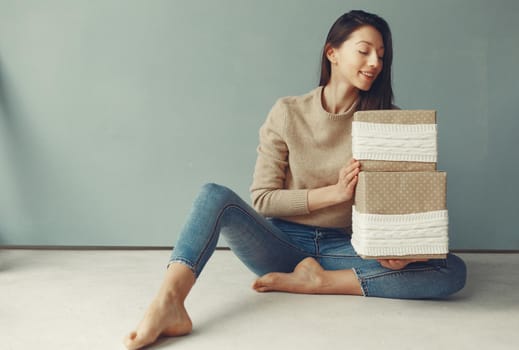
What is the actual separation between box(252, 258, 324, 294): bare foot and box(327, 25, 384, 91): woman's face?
59 cm

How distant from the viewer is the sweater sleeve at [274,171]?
1.85m

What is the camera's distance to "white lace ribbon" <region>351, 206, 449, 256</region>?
156 cm

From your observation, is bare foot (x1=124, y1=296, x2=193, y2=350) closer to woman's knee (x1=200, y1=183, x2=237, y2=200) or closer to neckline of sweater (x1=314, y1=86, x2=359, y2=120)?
woman's knee (x1=200, y1=183, x2=237, y2=200)

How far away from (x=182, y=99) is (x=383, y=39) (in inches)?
40.2

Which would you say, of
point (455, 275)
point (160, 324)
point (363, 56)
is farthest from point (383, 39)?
point (160, 324)

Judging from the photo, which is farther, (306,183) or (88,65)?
(88,65)

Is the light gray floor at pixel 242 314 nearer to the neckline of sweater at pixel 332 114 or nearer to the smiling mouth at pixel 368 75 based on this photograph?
the neckline of sweater at pixel 332 114

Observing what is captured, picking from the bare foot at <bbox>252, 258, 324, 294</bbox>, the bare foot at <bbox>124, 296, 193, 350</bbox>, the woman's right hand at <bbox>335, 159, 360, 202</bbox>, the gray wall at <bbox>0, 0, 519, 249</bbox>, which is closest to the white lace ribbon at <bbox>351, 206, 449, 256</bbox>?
the woman's right hand at <bbox>335, 159, 360, 202</bbox>

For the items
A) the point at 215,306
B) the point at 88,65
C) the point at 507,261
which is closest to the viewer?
the point at 215,306

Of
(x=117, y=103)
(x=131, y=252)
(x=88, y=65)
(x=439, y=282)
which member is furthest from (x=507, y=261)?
(x=88, y=65)

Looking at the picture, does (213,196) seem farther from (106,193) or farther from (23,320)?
(106,193)

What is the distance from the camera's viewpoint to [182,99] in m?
2.54

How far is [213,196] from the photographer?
5.45ft

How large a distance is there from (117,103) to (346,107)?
3.66 feet
